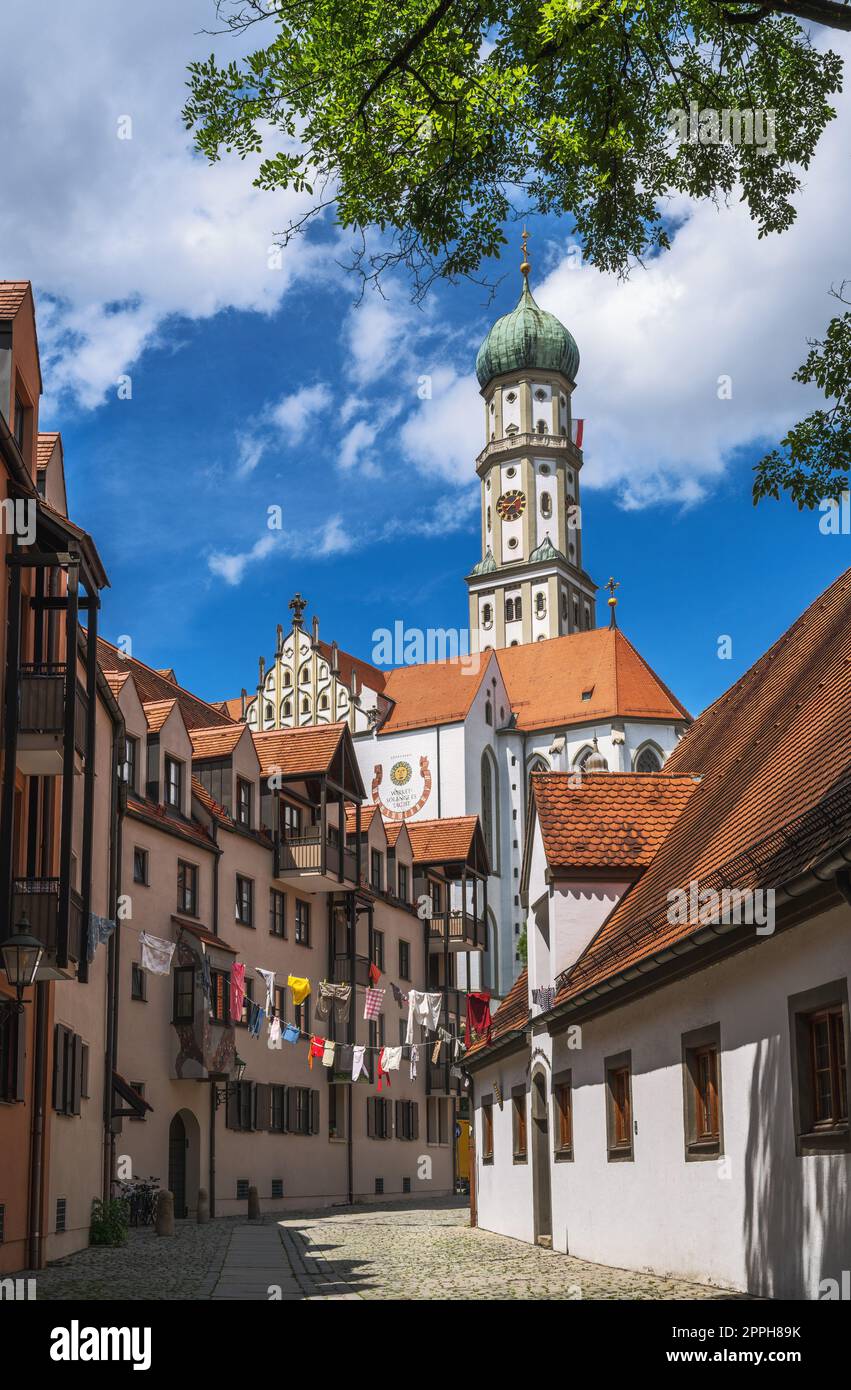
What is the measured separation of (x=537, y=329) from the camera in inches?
4712

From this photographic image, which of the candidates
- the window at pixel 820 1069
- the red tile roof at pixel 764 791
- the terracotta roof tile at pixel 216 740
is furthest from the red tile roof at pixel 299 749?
the window at pixel 820 1069

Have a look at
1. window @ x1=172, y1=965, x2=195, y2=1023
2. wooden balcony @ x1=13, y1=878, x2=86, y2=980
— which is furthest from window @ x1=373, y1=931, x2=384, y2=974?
wooden balcony @ x1=13, y1=878, x2=86, y2=980

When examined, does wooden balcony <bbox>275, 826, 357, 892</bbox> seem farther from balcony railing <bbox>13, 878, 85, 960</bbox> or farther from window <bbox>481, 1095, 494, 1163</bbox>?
balcony railing <bbox>13, 878, 85, 960</bbox>

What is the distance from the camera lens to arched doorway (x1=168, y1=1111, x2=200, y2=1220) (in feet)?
114

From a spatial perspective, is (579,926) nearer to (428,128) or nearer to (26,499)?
(26,499)

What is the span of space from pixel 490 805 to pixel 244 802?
47.7 m

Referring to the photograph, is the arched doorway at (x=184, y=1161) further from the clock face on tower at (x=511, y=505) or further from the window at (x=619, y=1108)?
the clock face on tower at (x=511, y=505)

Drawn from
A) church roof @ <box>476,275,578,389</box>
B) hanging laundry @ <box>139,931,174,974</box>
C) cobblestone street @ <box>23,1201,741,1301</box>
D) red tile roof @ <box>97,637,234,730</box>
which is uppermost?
church roof @ <box>476,275,578,389</box>

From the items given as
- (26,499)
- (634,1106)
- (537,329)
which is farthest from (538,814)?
(537,329)

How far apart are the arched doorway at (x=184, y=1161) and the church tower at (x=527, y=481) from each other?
7812 centimetres

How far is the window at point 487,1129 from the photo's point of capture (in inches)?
1102

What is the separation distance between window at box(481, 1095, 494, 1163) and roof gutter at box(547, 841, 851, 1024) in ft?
26.8

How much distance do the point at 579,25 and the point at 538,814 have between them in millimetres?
12740
